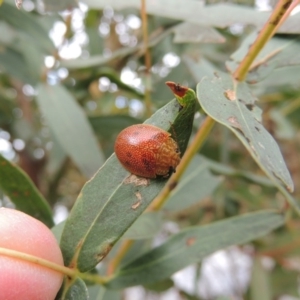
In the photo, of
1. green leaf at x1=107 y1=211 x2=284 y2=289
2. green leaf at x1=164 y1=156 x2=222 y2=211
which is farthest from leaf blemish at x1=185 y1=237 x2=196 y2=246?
green leaf at x1=164 y1=156 x2=222 y2=211

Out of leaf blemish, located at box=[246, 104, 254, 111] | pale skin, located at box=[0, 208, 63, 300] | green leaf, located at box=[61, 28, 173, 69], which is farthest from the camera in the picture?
green leaf, located at box=[61, 28, 173, 69]

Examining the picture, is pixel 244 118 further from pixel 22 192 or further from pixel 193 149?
pixel 22 192

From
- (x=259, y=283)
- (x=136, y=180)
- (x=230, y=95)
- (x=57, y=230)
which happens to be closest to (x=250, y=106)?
(x=230, y=95)

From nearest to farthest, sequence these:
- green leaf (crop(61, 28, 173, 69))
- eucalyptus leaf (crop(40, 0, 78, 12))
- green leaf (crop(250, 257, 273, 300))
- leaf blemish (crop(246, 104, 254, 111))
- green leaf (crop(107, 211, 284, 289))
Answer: leaf blemish (crop(246, 104, 254, 111))
green leaf (crop(107, 211, 284, 289))
eucalyptus leaf (crop(40, 0, 78, 12))
green leaf (crop(61, 28, 173, 69))
green leaf (crop(250, 257, 273, 300))

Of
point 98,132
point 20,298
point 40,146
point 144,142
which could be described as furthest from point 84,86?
Result: point 20,298

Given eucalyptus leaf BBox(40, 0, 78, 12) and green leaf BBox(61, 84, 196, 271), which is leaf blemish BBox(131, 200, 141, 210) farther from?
eucalyptus leaf BBox(40, 0, 78, 12)

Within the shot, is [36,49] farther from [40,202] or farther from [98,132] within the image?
[40,202]

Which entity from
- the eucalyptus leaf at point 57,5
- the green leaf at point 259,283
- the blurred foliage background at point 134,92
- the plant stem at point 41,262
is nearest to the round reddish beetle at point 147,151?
the plant stem at point 41,262
